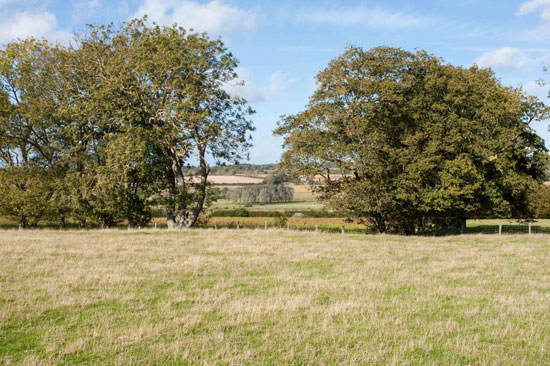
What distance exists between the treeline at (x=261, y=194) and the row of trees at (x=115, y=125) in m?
56.7

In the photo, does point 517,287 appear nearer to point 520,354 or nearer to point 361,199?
point 520,354

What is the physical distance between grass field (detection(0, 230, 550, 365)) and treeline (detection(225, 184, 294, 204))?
244 ft

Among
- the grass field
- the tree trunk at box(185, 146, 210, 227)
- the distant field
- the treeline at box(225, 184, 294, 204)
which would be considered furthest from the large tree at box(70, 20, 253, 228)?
the distant field

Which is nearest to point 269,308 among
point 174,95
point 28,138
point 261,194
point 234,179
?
point 174,95

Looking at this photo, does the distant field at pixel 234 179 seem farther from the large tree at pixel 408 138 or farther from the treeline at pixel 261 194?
the large tree at pixel 408 138

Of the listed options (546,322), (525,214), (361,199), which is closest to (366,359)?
(546,322)

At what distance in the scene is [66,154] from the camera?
3400 centimetres

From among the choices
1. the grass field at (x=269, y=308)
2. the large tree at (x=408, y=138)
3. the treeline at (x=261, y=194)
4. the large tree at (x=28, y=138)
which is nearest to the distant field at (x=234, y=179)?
the treeline at (x=261, y=194)

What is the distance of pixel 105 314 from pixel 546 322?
9861 mm

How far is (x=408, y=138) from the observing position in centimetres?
3075

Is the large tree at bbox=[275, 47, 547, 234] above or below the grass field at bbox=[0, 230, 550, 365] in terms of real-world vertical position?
above

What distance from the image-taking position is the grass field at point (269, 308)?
7.39 meters

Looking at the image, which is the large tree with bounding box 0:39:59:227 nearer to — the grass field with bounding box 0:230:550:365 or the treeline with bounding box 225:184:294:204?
the grass field with bounding box 0:230:550:365

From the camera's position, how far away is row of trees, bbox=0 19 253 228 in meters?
29.7
